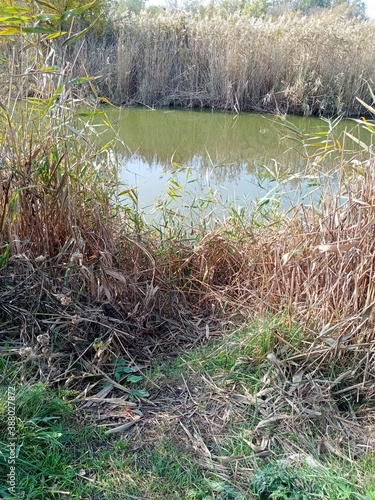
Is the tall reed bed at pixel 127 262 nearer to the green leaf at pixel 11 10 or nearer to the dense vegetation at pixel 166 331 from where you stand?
the dense vegetation at pixel 166 331

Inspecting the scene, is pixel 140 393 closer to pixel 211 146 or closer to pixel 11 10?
pixel 11 10

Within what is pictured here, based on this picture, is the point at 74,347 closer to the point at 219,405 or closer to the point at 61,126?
the point at 219,405

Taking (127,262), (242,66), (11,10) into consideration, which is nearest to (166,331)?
(127,262)

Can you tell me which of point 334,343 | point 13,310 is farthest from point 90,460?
point 334,343

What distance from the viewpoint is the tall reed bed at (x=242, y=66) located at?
24.6 ft

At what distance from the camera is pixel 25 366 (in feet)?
4.88

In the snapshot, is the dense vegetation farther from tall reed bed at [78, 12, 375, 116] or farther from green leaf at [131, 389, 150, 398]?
tall reed bed at [78, 12, 375, 116]

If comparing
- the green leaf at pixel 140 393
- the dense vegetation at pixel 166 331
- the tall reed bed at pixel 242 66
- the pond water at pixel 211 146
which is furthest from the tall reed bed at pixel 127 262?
the tall reed bed at pixel 242 66

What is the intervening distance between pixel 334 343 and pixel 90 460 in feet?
2.79

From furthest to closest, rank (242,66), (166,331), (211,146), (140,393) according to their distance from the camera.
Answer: (242,66) → (211,146) → (166,331) → (140,393)

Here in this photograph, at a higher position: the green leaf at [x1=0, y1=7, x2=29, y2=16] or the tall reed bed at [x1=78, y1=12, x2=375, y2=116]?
the green leaf at [x1=0, y1=7, x2=29, y2=16]

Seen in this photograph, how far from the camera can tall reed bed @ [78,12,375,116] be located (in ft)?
24.6

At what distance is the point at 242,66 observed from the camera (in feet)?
24.5

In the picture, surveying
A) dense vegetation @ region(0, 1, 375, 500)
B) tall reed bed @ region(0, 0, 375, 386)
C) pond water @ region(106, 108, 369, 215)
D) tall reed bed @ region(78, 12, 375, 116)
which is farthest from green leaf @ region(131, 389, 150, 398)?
tall reed bed @ region(78, 12, 375, 116)
